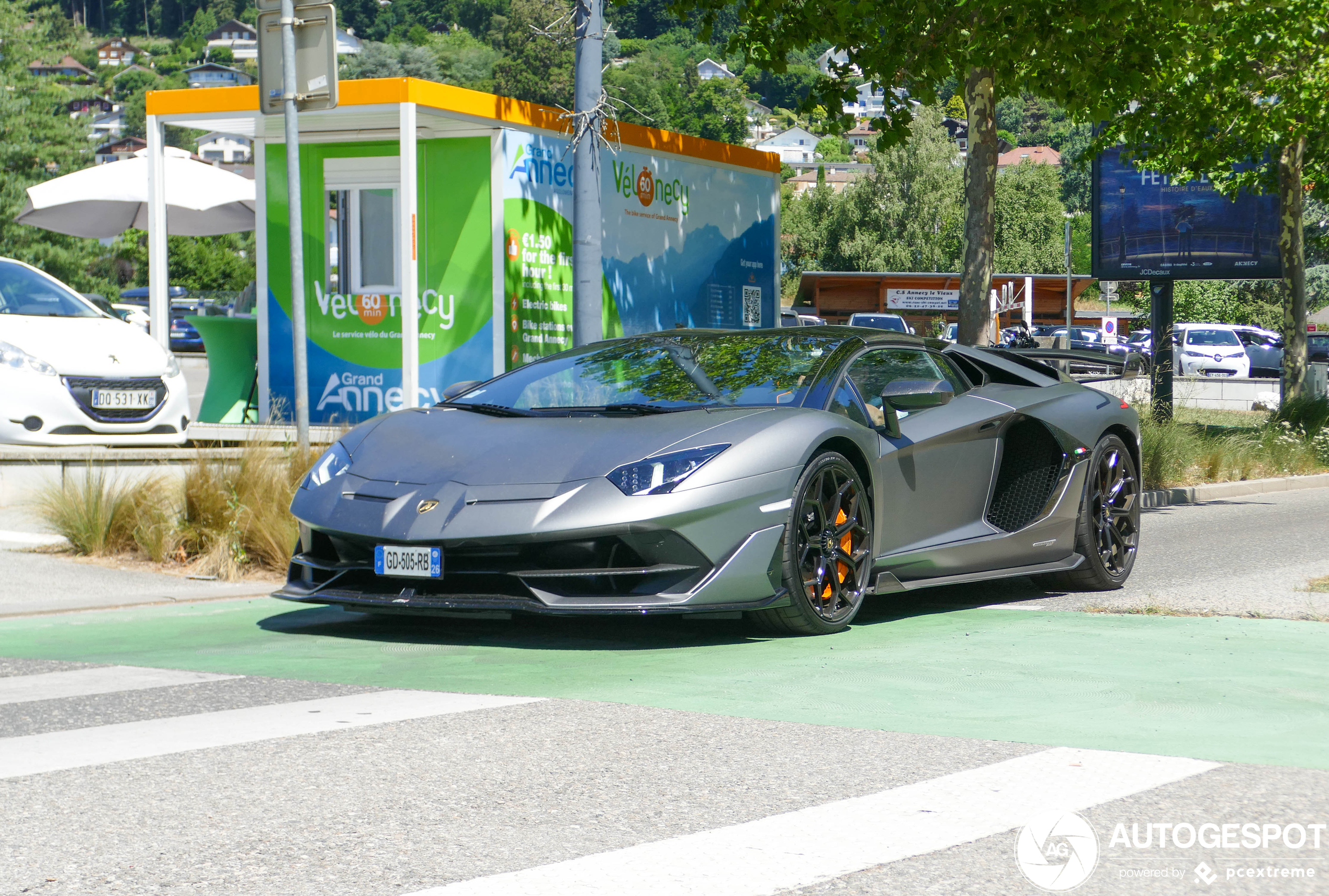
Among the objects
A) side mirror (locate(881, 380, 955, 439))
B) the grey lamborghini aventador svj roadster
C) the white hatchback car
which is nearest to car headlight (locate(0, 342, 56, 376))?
the white hatchback car

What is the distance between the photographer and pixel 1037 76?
13.5m

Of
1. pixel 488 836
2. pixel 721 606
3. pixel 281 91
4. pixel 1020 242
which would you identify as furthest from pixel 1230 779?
pixel 1020 242

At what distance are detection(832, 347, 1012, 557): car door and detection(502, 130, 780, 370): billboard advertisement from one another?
5949 millimetres

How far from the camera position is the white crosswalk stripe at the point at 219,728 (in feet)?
14.0

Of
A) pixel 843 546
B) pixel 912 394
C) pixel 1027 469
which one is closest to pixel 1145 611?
pixel 1027 469

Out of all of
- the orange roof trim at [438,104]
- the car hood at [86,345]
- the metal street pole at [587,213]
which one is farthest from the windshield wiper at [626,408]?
the car hood at [86,345]

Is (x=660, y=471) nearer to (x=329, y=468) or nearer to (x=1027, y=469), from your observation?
(x=329, y=468)

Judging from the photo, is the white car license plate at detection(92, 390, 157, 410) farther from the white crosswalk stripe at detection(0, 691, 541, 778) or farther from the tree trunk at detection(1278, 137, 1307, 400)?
the tree trunk at detection(1278, 137, 1307, 400)

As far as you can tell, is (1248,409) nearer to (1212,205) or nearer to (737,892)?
(1212,205)

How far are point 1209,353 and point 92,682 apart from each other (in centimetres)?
4400

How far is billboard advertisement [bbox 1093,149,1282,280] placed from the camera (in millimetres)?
19844

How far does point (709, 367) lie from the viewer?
708 centimetres

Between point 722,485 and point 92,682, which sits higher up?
point 722,485

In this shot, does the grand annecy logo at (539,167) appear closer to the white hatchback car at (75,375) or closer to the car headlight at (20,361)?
the white hatchback car at (75,375)
